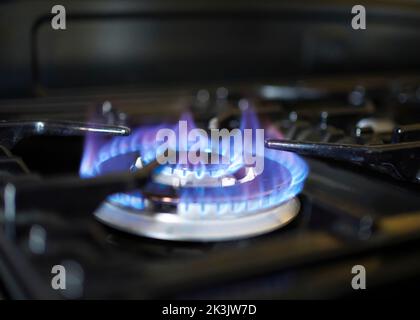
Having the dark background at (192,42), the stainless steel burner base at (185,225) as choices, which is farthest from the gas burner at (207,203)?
the dark background at (192,42)

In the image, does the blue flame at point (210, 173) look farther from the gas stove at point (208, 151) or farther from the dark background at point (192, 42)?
the dark background at point (192, 42)

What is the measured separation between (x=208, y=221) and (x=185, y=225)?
2 centimetres

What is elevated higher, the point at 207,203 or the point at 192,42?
the point at 192,42

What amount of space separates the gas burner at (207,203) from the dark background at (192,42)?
309 mm

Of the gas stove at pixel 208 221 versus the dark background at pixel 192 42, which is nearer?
the gas stove at pixel 208 221

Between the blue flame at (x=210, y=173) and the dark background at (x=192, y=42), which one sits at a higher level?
the dark background at (x=192, y=42)

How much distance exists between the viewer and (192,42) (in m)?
0.85

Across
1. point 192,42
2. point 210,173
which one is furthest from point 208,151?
point 192,42

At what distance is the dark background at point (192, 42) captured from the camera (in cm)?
75

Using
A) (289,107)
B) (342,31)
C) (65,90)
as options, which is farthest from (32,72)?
(342,31)

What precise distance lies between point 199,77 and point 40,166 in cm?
32

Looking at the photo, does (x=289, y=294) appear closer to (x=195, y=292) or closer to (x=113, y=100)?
(x=195, y=292)

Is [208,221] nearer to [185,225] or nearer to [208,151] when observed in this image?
[185,225]

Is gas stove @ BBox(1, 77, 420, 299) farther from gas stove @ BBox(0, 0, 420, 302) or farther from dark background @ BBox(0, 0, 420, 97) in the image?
dark background @ BBox(0, 0, 420, 97)
